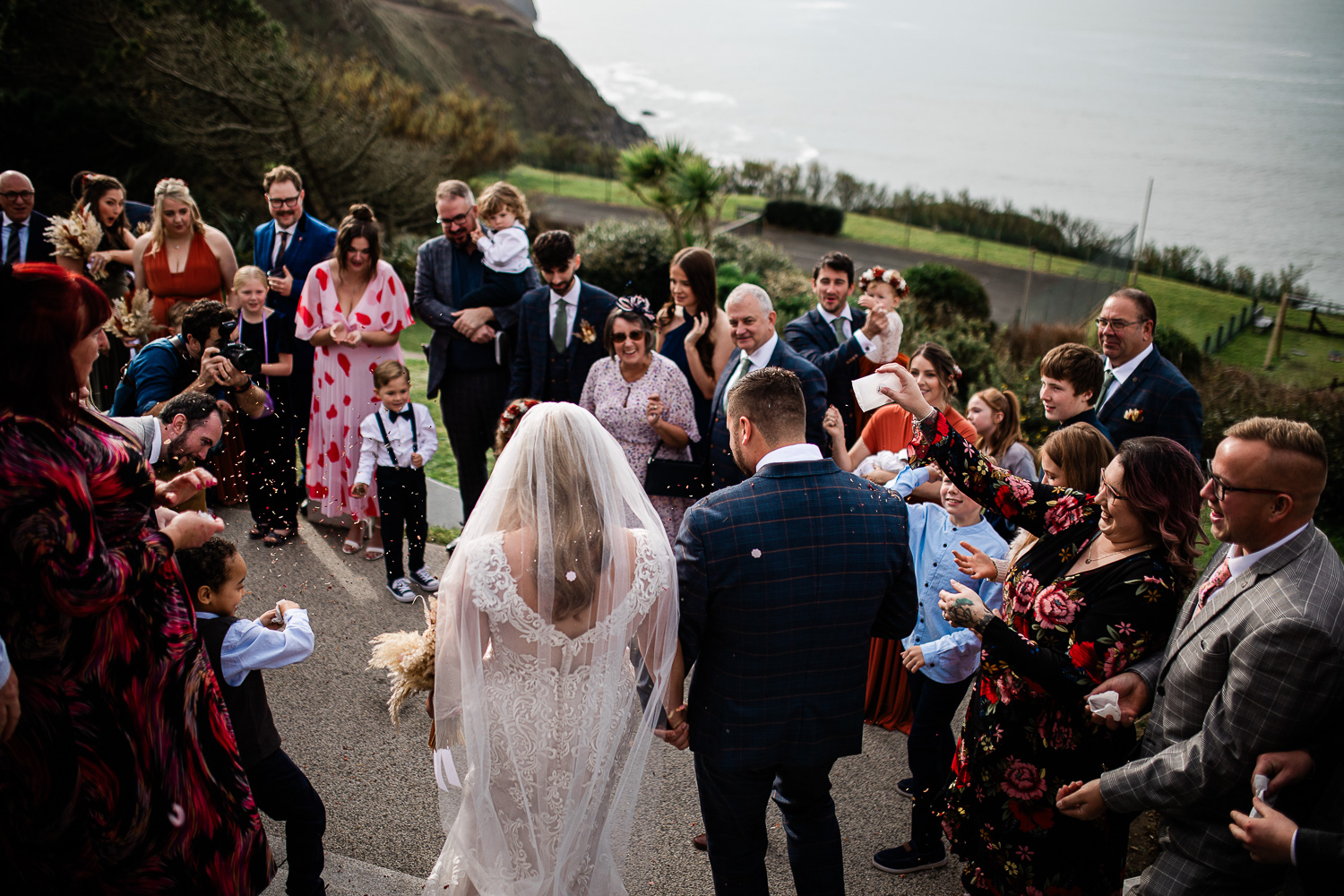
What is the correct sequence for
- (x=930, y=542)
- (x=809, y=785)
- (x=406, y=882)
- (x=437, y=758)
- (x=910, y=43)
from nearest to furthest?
1. (x=437, y=758)
2. (x=809, y=785)
3. (x=406, y=882)
4. (x=930, y=542)
5. (x=910, y=43)

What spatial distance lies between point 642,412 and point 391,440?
1.63 meters

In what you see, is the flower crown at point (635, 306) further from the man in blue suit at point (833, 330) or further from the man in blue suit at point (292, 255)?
the man in blue suit at point (292, 255)

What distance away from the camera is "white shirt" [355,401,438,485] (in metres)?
5.14

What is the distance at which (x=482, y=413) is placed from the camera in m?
6.03

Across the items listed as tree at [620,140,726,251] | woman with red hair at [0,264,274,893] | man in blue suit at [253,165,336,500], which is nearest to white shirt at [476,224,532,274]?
man in blue suit at [253,165,336,500]

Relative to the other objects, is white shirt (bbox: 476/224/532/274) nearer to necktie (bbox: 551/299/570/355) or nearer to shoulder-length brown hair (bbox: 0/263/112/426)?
necktie (bbox: 551/299/570/355)

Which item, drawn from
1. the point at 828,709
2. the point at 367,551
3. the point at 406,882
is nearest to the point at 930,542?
the point at 828,709

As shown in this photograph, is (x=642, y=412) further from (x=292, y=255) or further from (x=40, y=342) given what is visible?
(x=292, y=255)

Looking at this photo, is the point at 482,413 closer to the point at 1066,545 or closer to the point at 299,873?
the point at 299,873

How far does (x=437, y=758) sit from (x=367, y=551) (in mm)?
3468

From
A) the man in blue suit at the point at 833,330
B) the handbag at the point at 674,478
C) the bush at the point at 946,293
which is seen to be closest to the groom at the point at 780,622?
the handbag at the point at 674,478

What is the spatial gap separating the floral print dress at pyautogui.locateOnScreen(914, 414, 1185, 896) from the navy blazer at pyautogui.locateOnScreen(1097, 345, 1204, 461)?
5.76ft

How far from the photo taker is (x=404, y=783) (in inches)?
144

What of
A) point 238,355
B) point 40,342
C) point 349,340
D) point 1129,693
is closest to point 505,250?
point 349,340
